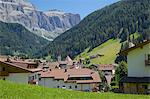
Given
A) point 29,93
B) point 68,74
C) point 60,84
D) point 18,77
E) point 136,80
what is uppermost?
point 68,74

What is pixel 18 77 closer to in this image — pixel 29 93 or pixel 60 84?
pixel 29 93

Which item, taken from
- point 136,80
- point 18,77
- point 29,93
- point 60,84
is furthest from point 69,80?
point 29,93

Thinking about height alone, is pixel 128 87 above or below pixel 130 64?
below

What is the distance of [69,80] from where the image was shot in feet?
340

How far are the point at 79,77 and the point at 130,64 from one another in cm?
6546

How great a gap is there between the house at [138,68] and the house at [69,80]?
58850mm

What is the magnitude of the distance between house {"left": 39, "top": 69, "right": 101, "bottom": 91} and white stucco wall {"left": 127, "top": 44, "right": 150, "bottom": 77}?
59.0 meters

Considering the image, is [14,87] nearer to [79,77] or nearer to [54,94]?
[54,94]

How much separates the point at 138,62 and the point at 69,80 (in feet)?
207

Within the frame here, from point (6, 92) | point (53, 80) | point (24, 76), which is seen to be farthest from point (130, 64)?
point (53, 80)

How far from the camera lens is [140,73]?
136ft

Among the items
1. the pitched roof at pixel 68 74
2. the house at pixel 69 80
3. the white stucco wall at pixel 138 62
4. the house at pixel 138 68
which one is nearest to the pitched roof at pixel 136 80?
the house at pixel 138 68

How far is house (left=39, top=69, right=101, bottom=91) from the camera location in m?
102

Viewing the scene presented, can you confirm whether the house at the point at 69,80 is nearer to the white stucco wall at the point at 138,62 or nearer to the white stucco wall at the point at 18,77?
the white stucco wall at the point at 18,77
